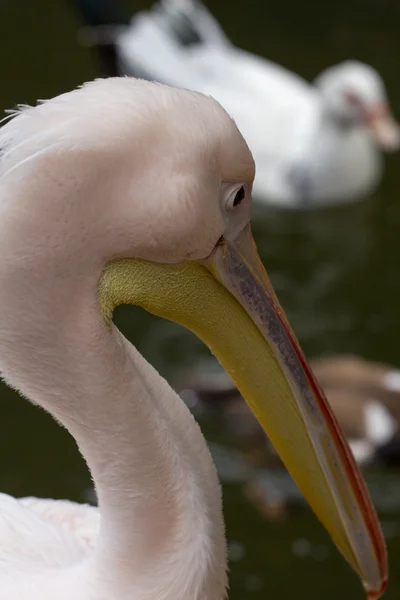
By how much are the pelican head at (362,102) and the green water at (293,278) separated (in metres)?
0.31

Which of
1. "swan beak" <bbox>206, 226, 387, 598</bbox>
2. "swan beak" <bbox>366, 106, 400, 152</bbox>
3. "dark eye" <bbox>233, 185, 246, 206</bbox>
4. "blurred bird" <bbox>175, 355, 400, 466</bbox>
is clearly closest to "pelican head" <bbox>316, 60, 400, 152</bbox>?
"swan beak" <bbox>366, 106, 400, 152</bbox>

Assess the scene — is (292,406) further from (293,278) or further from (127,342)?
(293,278)

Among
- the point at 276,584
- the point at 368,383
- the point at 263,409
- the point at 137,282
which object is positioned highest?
the point at 137,282

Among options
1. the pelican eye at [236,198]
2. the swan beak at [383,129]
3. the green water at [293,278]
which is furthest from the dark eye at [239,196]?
the swan beak at [383,129]

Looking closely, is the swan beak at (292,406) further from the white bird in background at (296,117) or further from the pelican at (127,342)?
the white bird in background at (296,117)

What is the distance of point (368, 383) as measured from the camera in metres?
3.28

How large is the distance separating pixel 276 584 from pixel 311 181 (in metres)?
2.16

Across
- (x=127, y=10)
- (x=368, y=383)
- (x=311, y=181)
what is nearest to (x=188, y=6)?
(x=127, y=10)

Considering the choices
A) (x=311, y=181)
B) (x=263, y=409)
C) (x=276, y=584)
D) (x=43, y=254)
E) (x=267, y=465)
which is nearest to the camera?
(x=43, y=254)

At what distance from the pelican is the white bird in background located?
3161 mm

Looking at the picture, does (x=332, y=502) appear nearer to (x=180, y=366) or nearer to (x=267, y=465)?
(x=267, y=465)

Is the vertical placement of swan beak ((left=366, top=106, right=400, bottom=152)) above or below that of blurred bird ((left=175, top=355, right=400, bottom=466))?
above

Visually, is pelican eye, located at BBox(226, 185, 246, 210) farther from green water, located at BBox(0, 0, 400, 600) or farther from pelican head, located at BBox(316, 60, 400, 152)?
pelican head, located at BBox(316, 60, 400, 152)

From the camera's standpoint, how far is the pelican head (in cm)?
448
